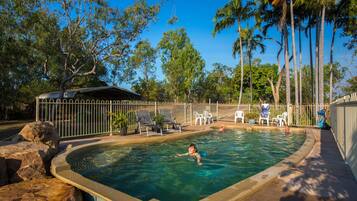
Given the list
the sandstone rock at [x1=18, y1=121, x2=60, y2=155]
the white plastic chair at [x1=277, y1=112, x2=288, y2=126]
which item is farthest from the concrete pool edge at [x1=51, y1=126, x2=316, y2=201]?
the white plastic chair at [x1=277, y1=112, x2=288, y2=126]

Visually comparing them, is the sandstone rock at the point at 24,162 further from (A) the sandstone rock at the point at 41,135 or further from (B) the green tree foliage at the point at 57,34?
(B) the green tree foliage at the point at 57,34

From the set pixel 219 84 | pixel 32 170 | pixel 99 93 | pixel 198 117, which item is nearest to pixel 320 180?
pixel 32 170

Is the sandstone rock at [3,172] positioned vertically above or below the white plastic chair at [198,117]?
below

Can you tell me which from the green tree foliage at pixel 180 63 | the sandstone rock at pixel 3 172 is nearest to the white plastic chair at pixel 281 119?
the sandstone rock at pixel 3 172

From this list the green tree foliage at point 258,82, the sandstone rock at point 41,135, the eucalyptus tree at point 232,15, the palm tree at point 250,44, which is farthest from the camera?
the green tree foliage at point 258,82

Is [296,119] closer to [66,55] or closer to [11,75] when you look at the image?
[66,55]

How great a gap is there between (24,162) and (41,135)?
1.68 meters

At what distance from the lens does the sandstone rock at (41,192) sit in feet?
12.6

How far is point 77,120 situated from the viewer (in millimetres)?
10305

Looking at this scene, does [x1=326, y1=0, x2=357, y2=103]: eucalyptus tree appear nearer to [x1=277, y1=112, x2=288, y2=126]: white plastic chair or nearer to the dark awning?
[x1=277, y1=112, x2=288, y2=126]: white plastic chair

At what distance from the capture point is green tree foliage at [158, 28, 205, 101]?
37438 millimetres

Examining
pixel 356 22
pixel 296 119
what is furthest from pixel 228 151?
pixel 356 22

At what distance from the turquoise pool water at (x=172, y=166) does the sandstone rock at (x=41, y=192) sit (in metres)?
1.25

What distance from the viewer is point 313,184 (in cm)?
403
